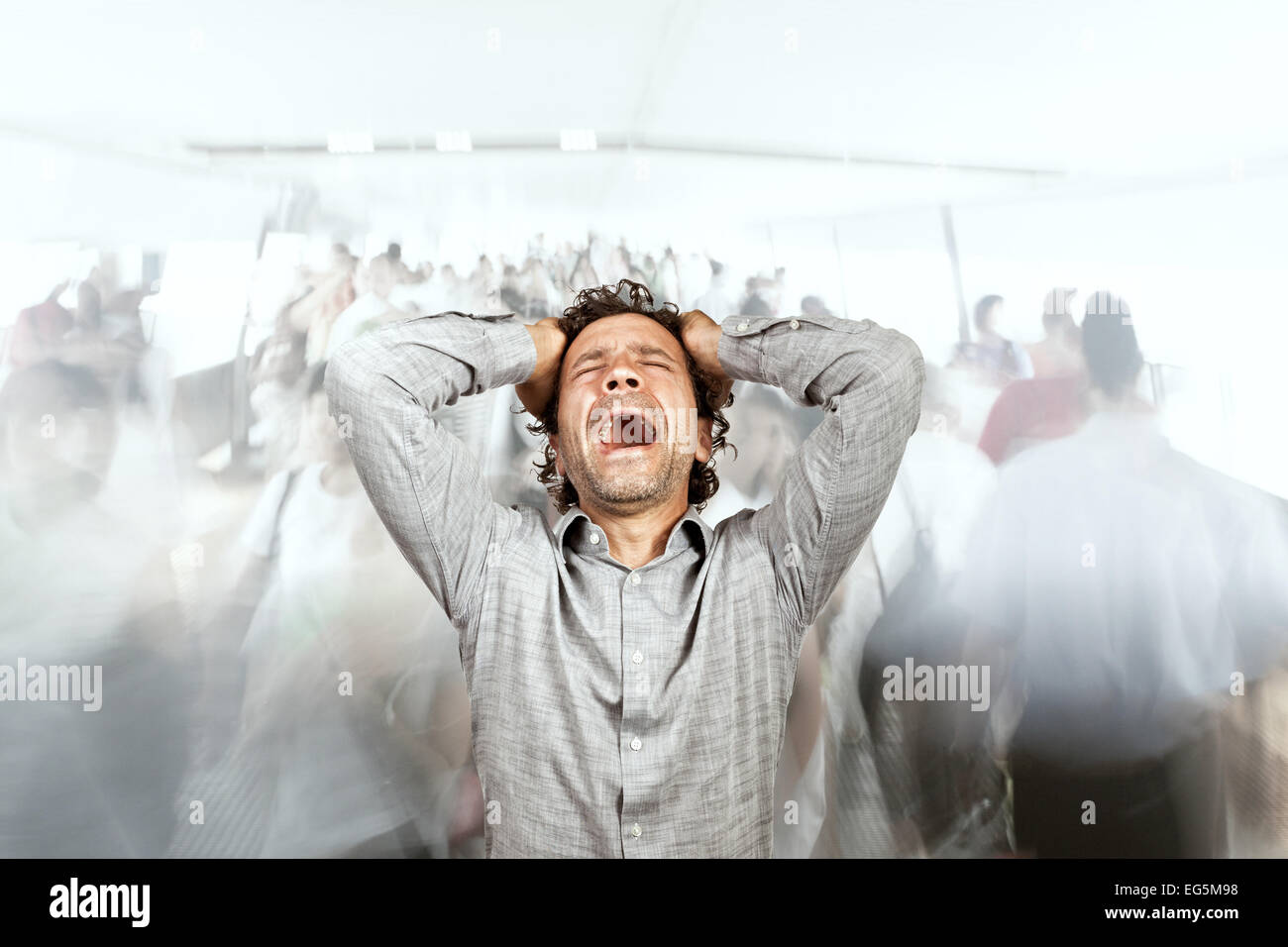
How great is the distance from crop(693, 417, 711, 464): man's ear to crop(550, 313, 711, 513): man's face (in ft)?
0.38

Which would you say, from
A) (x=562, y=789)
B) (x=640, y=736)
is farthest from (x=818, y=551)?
(x=562, y=789)

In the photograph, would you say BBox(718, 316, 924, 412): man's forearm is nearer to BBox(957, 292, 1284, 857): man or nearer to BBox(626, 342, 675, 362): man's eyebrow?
BBox(626, 342, 675, 362): man's eyebrow

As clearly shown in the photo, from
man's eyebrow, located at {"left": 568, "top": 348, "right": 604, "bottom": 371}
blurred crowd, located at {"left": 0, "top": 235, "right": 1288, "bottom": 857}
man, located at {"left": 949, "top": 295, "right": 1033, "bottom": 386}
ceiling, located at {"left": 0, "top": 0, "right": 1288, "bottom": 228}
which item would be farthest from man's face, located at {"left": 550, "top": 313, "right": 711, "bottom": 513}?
man, located at {"left": 949, "top": 295, "right": 1033, "bottom": 386}

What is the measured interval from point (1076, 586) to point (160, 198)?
2.45m

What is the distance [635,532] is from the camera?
164cm

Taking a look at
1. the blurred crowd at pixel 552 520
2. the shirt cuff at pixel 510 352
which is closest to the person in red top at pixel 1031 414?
the blurred crowd at pixel 552 520

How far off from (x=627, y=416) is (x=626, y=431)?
1.0 inches

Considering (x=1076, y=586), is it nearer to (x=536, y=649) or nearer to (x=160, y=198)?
(x=536, y=649)

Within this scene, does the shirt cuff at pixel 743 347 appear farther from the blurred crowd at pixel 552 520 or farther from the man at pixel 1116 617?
the man at pixel 1116 617

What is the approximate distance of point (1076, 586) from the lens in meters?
2.42

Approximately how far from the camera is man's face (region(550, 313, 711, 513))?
156cm

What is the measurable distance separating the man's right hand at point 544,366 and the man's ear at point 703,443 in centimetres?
27

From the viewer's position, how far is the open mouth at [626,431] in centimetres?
156

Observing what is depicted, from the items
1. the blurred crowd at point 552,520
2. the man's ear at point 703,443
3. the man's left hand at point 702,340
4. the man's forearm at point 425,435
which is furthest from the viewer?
the blurred crowd at point 552,520
